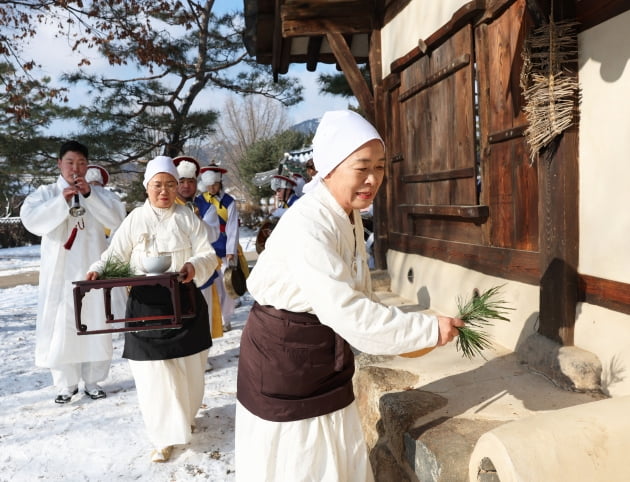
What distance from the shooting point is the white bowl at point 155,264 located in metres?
3.31

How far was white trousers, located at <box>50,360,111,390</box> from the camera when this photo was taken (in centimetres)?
444

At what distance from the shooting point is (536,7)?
109 inches

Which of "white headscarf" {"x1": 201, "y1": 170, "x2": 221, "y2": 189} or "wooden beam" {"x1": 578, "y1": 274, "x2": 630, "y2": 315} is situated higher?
"white headscarf" {"x1": 201, "y1": 170, "x2": 221, "y2": 189}

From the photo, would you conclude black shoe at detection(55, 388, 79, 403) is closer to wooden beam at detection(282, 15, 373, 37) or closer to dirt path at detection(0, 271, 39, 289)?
wooden beam at detection(282, 15, 373, 37)

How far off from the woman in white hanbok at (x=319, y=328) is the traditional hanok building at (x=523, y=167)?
4.34ft

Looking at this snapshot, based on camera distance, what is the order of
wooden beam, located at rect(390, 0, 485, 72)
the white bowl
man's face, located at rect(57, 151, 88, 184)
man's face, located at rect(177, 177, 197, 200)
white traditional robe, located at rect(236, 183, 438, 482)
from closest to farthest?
1. white traditional robe, located at rect(236, 183, 438, 482)
2. the white bowl
3. wooden beam, located at rect(390, 0, 485, 72)
4. man's face, located at rect(57, 151, 88, 184)
5. man's face, located at rect(177, 177, 197, 200)

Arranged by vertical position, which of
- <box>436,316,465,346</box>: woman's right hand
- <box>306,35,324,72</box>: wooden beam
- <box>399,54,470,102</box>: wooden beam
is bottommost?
<box>436,316,465,346</box>: woman's right hand

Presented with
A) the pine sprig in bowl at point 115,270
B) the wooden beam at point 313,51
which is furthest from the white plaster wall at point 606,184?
the wooden beam at point 313,51

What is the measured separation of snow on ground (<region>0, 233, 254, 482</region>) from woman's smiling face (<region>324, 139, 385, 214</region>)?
2.02 meters

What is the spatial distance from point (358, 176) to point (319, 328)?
22.7 inches

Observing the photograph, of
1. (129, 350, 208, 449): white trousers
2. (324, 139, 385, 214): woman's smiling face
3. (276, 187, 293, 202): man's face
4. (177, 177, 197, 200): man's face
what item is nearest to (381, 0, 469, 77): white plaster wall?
(177, 177, 197, 200): man's face

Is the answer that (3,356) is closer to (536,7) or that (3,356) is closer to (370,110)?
(370,110)

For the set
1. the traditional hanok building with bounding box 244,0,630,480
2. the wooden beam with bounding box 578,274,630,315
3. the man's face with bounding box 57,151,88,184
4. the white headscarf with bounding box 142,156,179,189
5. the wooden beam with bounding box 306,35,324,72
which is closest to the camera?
the wooden beam with bounding box 578,274,630,315

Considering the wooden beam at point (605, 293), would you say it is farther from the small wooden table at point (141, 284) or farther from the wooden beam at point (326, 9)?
the wooden beam at point (326, 9)
